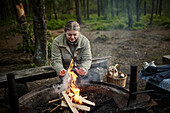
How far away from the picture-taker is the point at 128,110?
216 centimetres

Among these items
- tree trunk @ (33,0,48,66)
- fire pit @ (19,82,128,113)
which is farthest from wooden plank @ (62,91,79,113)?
tree trunk @ (33,0,48,66)

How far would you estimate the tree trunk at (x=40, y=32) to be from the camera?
176 inches

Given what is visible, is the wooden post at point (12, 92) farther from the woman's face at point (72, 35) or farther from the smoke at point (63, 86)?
the woman's face at point (72, 35)

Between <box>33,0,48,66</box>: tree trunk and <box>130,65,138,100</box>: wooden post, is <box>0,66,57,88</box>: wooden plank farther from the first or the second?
<box>130,65,138,100</box>: wooden post

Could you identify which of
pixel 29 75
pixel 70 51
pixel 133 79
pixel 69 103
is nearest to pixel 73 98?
pixel 69 103

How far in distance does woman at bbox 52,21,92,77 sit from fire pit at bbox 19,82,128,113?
15.3 inches

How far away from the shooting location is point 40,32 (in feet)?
15.3

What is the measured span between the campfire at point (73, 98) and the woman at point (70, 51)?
0.56 ft

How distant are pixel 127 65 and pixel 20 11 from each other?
512cm

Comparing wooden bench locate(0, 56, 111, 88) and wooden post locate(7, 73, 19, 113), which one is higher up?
wooden post locate(7, 73, 19, 113)

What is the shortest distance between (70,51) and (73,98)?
99 centimetres

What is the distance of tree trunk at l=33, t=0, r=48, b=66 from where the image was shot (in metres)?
4.47

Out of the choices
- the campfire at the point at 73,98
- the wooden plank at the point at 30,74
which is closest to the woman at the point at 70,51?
the campfire at the point at 73,98

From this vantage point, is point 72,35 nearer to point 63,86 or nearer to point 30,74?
Result: point 63,86
